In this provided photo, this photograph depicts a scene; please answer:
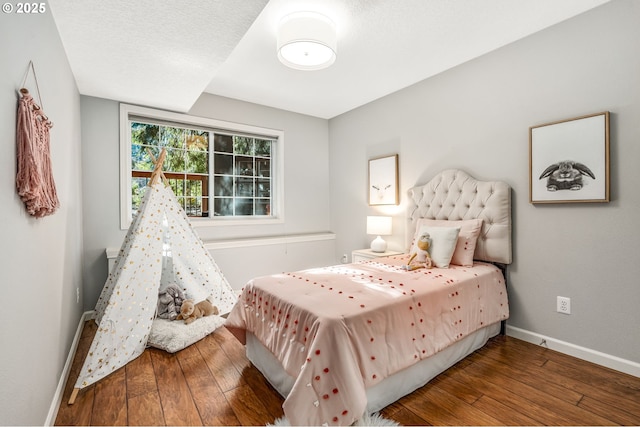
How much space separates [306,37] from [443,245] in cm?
201

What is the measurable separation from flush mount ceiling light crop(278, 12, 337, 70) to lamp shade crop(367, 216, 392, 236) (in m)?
1.94

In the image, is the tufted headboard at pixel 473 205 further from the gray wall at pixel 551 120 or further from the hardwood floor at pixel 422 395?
the hardwood floor at pixel 422 395

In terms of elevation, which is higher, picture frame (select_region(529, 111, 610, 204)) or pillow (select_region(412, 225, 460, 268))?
picture frame (select_region(529, 111, 610, 204))

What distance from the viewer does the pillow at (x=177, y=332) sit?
2.46 metres

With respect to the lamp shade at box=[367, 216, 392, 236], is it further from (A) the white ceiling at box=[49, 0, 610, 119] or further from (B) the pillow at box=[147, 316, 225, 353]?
(B) the pillow at box=[147, 316, 225, 353]

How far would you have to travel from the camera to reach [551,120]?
245cm

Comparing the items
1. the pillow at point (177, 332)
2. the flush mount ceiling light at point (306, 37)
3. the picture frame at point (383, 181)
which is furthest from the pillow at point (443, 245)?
the pillow at point (177, 332)

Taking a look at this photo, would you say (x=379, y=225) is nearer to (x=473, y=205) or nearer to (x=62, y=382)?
(x=473, y=205)

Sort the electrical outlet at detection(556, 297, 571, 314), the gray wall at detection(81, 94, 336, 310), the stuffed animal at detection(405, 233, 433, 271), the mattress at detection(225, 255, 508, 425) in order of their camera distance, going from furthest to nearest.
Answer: the gray wall at detection(81, 94, 336, 310) < the stuffed animal at detection(405, 233, 433, 271) < the electrical outlet at detection(556, 297, 571, 314) < the mattress at detection(225, 255, 508, 425)

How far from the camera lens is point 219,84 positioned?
3.51 metres

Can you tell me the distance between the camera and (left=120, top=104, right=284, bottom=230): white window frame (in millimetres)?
3320

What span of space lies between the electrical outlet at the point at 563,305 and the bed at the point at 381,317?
0.37 m

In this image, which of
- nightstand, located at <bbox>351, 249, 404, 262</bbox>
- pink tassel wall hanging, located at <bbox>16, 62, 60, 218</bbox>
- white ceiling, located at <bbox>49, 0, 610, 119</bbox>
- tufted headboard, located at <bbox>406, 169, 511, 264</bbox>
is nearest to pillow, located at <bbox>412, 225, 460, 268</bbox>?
tufted headboard, located at <bbox>406, 169, 511, 264</bbox>

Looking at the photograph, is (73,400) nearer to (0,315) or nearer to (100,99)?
(0,315)
